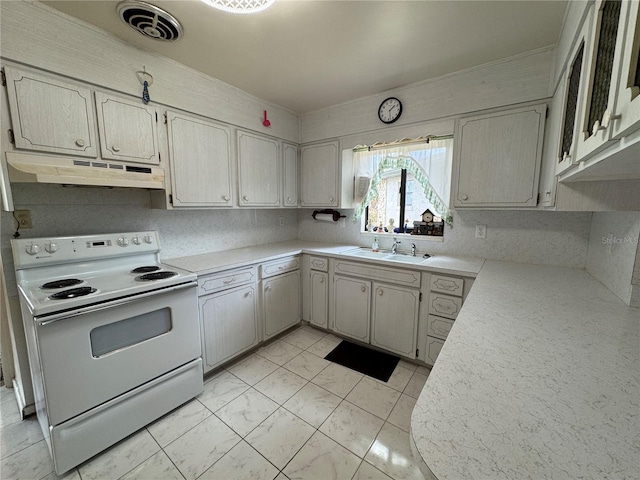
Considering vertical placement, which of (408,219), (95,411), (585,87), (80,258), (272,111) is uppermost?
(272,111)

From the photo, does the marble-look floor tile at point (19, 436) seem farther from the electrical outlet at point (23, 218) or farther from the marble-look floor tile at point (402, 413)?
the marble-look floor tile at point (402, 413)

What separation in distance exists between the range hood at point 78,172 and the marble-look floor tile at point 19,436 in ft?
5.00

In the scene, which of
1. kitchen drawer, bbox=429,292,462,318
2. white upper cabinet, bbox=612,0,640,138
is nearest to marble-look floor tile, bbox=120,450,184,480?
kitchen drawer, bbox=429,292,462,318

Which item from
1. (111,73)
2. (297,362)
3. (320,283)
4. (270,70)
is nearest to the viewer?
(111,73)

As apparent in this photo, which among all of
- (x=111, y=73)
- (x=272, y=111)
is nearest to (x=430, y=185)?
(x=272, y=111)

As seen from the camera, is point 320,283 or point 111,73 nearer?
point 111,73

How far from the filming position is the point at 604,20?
806 mm

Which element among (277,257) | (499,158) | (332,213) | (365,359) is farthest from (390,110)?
(365,359)

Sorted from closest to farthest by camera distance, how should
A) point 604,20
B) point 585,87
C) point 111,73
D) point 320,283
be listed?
point 604,20
point 585,87
point 111,73
point 320,283

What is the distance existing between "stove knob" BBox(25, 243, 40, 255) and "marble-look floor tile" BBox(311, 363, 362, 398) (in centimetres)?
202

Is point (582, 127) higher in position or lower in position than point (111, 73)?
lower

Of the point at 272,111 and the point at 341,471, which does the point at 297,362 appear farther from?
the point at 272,111

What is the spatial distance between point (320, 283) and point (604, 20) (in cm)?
241

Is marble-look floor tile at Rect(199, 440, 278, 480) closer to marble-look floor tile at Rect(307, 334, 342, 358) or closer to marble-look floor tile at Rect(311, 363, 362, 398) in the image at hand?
marble-look floor tile at Rect(311, 363, 362, 398)
